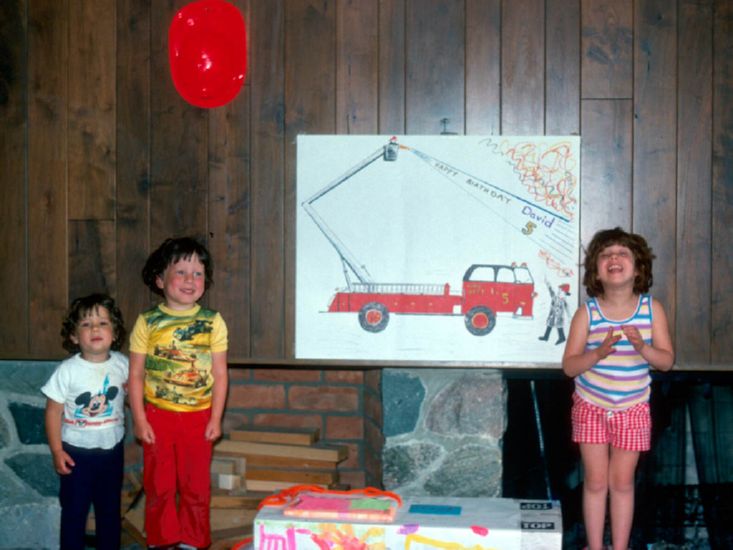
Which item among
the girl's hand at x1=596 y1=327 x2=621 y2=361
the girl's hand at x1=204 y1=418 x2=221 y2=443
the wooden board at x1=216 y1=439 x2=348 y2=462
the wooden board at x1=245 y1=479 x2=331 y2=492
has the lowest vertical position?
the wooden board at x1=245 y1=479 x2=331 y2=492

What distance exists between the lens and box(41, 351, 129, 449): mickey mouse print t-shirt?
3229mm

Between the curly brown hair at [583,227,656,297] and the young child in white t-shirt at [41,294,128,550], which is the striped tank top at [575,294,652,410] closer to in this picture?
the curly brown hair at [583,227,656,297]

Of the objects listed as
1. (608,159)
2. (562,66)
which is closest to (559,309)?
(608,159)

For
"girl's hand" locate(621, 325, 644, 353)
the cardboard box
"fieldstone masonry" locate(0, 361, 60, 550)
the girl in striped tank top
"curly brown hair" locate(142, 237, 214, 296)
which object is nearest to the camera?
the cardboard box

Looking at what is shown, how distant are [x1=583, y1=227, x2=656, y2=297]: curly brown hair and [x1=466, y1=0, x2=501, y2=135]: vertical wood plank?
2.10 ft

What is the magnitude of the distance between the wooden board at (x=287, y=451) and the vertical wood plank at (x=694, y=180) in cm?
163

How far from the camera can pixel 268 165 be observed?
147 inches

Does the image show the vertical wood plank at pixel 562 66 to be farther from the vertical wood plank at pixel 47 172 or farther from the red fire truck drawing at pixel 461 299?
the vertical wood plank at pixel 47 172

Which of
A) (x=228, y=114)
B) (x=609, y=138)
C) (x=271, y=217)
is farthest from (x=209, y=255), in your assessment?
(x=609, y=138)

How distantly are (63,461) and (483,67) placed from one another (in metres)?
2.25

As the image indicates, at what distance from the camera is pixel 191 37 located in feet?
12.1

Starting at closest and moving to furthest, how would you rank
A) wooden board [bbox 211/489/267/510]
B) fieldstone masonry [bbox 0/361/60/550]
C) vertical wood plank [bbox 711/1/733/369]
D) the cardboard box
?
the cardboard box
vertical wood plank [bbox 711/1/733/369]
fieldstone masonry [bbox 0/361/60/550]
wooden board [bbox 211/489/267/510]

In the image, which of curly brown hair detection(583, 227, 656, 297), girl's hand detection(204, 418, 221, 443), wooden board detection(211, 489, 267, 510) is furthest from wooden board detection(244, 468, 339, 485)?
curly brown hair detection(583, 227, 656, 297)

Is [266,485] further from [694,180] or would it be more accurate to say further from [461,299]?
[694,180]
